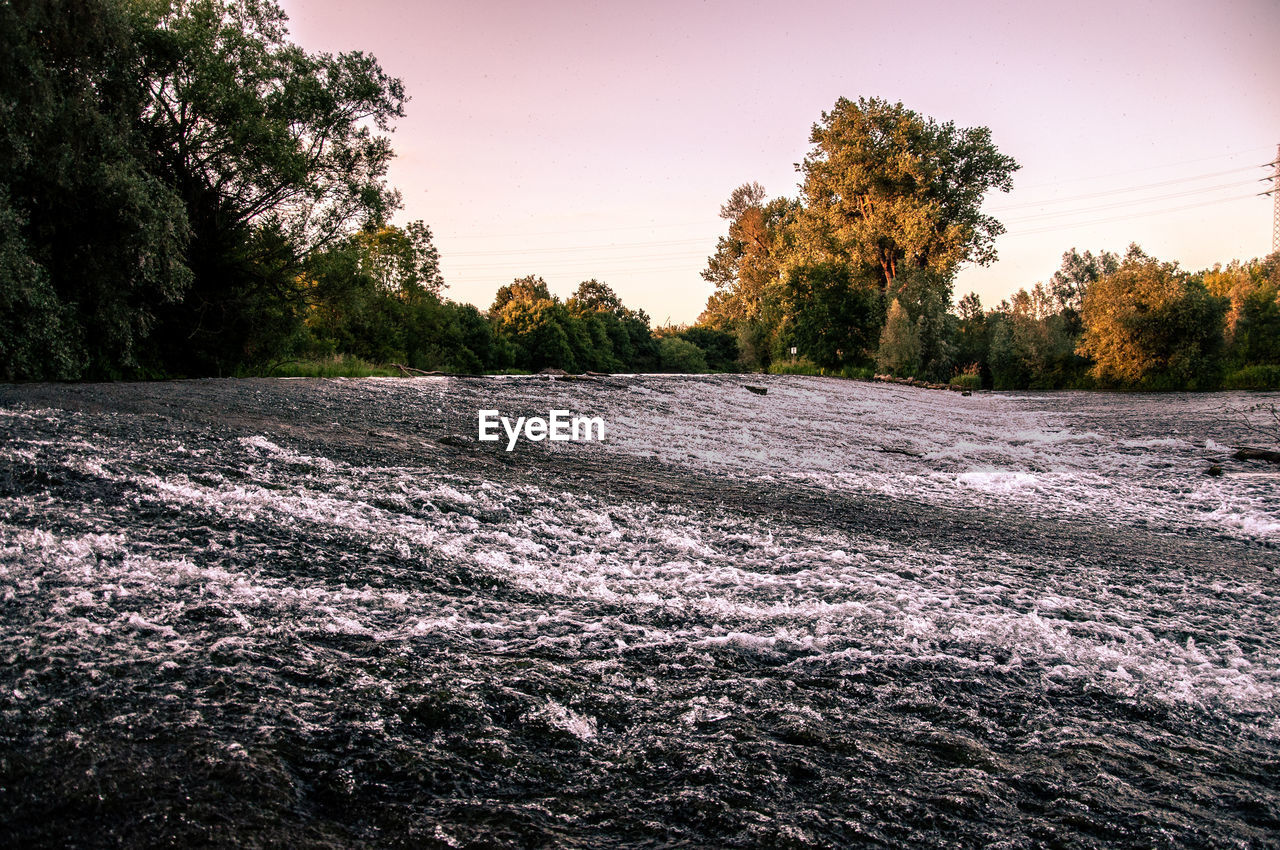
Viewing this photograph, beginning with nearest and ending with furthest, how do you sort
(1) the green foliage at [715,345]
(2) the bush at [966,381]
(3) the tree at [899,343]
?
(2) the bush at [966,381] < (3) the tree at [899,343] < (1) the green foliage at [715,345]

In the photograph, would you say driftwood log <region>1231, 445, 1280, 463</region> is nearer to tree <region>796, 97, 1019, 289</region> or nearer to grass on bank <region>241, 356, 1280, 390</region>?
grass on bank <region>241, 356, 1280, 390</region>

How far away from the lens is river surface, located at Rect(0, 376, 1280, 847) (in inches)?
90.6

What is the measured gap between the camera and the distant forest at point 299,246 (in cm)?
1428

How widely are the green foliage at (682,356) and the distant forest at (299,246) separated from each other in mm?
25421

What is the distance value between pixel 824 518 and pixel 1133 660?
3.10 m

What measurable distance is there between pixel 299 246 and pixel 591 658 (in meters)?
21.7

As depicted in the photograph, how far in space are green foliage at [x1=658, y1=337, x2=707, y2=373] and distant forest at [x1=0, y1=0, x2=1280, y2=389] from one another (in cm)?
2542

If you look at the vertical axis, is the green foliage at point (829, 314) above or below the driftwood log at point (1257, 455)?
above

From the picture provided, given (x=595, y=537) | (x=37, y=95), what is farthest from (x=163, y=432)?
(x=37, y=95)

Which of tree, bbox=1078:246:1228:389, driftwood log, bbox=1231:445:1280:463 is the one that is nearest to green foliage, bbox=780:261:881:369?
tree, bbox=1078:246:1228:389

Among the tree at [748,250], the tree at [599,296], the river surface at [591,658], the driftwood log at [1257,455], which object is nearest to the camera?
the river surface at [591,658]

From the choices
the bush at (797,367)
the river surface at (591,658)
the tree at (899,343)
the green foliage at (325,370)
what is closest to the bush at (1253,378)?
the tree at (899,343)

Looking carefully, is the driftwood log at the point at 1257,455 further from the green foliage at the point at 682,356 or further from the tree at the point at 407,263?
the green foliage at the point at 682,356

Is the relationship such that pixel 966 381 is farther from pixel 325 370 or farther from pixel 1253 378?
pixel 325 370
